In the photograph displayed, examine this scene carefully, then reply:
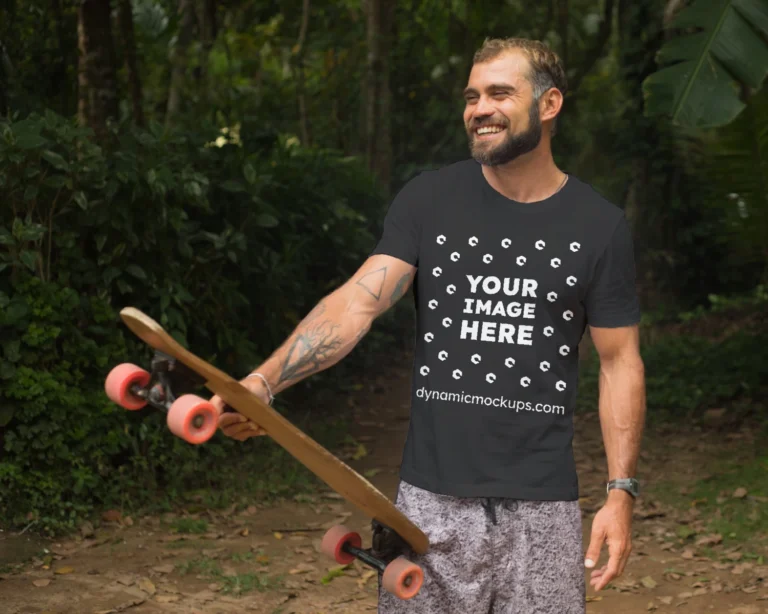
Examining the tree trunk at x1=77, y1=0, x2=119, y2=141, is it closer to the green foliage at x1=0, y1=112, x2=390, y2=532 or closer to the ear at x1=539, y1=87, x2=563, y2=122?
the green foliage at x1=0, y1=112, x2=390, y2=532

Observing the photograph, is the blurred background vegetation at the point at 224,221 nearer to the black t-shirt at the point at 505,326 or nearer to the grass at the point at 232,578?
the grass at the point at 232,578

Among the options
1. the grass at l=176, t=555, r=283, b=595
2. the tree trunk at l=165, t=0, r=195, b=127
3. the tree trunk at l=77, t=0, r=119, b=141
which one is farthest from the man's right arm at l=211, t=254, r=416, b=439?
the tree trunk at l=165, t=0, r=195, b=127

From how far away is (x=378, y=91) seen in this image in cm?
1238

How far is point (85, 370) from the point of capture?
607 centimetres

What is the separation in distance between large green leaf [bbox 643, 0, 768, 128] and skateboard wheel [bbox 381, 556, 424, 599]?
437 centimetres

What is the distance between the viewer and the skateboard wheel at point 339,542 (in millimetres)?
2795

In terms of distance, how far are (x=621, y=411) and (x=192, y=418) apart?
4.41 feet

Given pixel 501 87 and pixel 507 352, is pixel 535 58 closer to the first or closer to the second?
pixel 501 87

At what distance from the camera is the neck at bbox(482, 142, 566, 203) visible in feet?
9.93

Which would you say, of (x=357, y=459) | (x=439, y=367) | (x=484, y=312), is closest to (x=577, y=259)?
(x=484, y=312)

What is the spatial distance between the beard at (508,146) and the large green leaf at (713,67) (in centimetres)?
369

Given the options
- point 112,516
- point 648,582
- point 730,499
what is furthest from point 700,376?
point 112,516

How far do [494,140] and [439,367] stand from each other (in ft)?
Result: 2.08

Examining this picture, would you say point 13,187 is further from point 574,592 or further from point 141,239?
point 574,592
